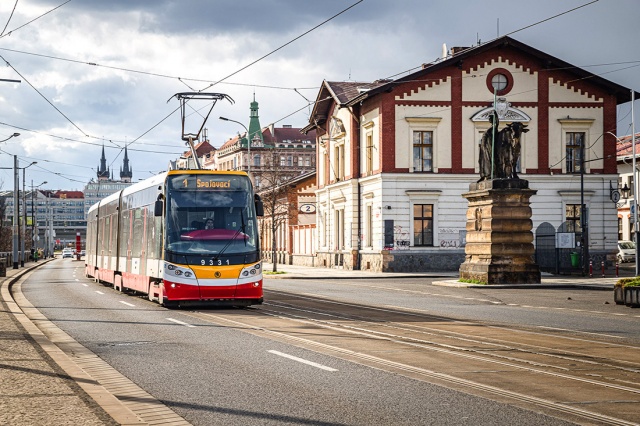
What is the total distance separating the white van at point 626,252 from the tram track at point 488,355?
54.3m

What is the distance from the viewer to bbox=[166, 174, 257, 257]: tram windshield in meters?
22.0

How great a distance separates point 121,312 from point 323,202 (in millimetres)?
44871

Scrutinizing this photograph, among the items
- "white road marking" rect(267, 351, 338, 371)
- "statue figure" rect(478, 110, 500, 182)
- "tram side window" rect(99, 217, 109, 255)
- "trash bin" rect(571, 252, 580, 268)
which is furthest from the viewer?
"trash bin" rect(571, 252, 580, 268)

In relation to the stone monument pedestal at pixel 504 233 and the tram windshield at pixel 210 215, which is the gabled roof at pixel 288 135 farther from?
the tram windshield at pixel 210 215

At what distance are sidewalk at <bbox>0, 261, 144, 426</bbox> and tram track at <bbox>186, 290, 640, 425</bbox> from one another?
3550mm

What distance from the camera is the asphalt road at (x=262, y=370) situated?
8141mm

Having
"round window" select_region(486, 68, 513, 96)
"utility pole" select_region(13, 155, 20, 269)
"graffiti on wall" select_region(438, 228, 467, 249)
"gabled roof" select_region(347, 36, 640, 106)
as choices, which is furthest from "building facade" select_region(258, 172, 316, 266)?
"round window" select_region(486, 68, 513, 96)

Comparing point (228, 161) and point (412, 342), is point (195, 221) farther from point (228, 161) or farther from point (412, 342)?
point (228, 161)

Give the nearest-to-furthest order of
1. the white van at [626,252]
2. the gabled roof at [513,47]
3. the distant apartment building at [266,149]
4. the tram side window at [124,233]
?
1. the tram side window at [124,233]
2. the gabled roof at [513,47]
3. the white van at [626,252]
4. the distant apartment building at [266,149]

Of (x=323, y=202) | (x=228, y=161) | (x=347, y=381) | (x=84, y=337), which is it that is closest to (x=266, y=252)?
(x=323, y=202)

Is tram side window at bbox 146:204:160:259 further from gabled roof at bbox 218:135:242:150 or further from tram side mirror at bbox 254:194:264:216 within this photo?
gabled roof at bbox 218:135:242:150

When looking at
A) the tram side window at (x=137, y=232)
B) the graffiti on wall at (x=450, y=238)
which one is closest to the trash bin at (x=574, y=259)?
the graffiti on wall at (x=450, y=238)

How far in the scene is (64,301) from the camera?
26.1m

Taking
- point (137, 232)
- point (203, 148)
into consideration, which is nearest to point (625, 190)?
point (137, 232)
